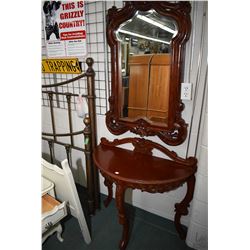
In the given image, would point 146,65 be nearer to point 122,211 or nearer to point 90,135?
point 90,135

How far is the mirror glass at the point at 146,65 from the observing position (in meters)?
1.14

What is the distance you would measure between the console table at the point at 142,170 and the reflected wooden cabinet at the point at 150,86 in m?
0.24

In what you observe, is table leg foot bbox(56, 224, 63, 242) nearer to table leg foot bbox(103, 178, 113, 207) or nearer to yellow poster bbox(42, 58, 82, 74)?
table leg foot bbox(103, 178, 113, 207)

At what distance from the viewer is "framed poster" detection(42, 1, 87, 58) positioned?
4.72 feet

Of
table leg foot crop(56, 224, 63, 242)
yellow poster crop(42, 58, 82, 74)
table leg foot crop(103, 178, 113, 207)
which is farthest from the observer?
table leg foot crop(103, 178, 113, 207)

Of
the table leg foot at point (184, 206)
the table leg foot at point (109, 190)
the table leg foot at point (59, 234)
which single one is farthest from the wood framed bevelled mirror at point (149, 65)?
A: the table leg foot at point (59, 234)

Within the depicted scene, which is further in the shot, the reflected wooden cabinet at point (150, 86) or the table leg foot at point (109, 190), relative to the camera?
the table leg foot at point (109, 190)

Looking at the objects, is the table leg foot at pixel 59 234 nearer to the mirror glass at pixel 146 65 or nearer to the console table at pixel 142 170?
the console table at pixel 142 170

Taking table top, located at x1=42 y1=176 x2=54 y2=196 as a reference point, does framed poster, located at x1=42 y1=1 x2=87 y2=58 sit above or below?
above

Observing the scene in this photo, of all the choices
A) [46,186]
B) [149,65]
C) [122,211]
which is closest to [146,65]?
[149,65]

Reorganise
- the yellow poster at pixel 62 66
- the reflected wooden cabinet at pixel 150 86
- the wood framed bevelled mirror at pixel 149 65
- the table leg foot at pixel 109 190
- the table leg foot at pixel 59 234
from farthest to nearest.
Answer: the table leg foot at pixel 109 190 → the yellow poster at pixel 62 66 → the table leg foot at pixel 59 234 → the reflected wooden cabinet at pixel 150 86 → the wood framed bevelled mirror at pixel 149 65

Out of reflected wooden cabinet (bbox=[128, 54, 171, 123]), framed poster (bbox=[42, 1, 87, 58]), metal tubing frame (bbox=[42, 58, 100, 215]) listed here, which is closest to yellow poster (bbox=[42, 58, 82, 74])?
framed poster (bbox=[42, 1, 87, 58])
